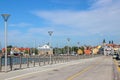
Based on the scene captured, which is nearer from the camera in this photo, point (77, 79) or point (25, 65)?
point (77, 79)

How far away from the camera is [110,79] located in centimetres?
2306

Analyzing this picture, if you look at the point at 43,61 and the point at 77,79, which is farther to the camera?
the point at 43,61

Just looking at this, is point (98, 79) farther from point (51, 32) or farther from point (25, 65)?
point (51, 32)

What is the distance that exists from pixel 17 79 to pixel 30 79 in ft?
2.96

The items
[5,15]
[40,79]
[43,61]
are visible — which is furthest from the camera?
[43,61]

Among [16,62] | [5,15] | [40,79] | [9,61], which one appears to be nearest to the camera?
[40,79]

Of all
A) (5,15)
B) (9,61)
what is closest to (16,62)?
(9,61)

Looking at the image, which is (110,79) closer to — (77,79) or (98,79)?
(98,79)

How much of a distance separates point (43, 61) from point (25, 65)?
10538 millimetres

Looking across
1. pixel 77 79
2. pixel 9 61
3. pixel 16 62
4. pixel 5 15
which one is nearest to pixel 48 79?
pixel 77 79

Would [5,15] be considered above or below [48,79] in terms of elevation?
above

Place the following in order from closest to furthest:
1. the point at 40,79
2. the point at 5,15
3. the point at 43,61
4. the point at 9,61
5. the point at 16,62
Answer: the point at 40,79 → the point at 5,15 → the point at 9,61 → the point at 16,62 → the point at 43,61

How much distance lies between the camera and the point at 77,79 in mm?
22469

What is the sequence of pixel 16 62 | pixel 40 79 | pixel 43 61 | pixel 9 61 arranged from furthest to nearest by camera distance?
pixel 43 61, pixel 16 62, pixel 9 61, pixel 40 79
